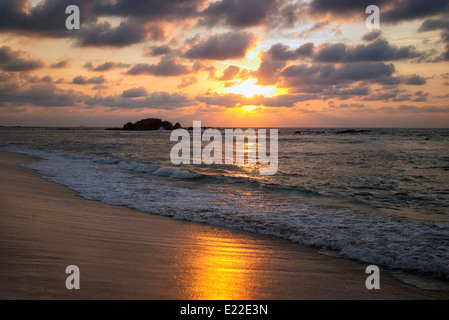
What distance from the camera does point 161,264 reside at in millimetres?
4516

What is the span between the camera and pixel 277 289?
12.8 feet

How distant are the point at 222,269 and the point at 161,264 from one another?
911mm

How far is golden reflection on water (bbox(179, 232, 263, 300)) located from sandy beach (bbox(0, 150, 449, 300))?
0.04 ft

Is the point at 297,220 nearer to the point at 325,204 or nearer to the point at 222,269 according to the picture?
the point at 325,204

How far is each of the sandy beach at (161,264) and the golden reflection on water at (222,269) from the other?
1 centimetres

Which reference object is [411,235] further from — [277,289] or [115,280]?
[115,280]

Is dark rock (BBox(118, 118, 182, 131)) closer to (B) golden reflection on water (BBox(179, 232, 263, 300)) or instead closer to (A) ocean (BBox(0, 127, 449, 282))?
(A) ocean (BBox(0, 127, 449, 282))

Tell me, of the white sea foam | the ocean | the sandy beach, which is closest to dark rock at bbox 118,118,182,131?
the ocean

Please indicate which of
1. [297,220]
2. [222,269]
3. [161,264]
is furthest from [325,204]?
[161,264]

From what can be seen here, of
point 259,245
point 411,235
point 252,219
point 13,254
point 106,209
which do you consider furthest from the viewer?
point 106,209

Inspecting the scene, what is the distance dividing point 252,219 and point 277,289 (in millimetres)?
3961

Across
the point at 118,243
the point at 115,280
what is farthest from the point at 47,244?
the point at 115,280

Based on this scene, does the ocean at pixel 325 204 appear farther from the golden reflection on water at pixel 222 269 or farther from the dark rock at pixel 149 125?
the dark rock at pixel 149 125

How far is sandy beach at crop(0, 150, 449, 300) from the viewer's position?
11.8 feet
